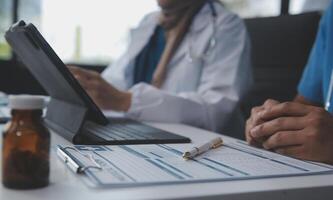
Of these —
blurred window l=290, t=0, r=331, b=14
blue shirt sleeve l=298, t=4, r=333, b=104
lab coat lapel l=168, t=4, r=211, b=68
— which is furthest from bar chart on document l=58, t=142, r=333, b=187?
blurred window l=290, t=0, r=331, b=14

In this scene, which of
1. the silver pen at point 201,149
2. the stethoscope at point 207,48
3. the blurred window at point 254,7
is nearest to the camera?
the silver pen at point 201,149

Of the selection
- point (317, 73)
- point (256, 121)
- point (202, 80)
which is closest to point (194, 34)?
point (202, 80)

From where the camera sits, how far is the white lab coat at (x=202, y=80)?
1.15 m

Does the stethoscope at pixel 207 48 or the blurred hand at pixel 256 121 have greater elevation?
the stethoscope at pixel 207 48

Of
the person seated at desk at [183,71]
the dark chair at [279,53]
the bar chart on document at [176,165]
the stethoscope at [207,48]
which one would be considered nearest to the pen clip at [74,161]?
the bar chart on document at [176,165]

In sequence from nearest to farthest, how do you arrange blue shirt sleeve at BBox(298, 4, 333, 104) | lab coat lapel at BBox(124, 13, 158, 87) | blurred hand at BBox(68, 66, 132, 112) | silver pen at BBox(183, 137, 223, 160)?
1. silver pen at BBox(183, 137, 223, 160)
2. blurred hand at BBox(68, 66, 132, 112)
3. blue shirt sleeve at BBox(298, 4, 333, 104)
4. lab coat lapel at BBox(124, 13, 158, 87)

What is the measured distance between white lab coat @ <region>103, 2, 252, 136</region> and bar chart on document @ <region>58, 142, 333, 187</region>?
451mm

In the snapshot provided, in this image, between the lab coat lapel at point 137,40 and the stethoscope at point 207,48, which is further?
the lab coat lapel at point 137,40

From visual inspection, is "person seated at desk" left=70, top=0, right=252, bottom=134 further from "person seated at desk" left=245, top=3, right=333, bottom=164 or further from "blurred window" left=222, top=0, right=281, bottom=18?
"blurred window" left=222, top=0, right=281, bottom=18

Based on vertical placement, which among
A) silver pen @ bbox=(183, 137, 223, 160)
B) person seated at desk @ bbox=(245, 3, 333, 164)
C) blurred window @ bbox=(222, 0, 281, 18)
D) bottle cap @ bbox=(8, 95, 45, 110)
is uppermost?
blurred window @ bbox=(222, 0, 281, 18)

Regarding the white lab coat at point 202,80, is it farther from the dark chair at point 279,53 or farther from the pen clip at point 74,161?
the pen clip at point 74,161

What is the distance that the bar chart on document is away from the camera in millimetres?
474

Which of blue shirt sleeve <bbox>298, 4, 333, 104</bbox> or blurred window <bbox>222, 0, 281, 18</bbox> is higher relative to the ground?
blurred window <bbox>222, 0, 281, 18</bbox>

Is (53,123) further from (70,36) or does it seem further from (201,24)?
(70,36)
